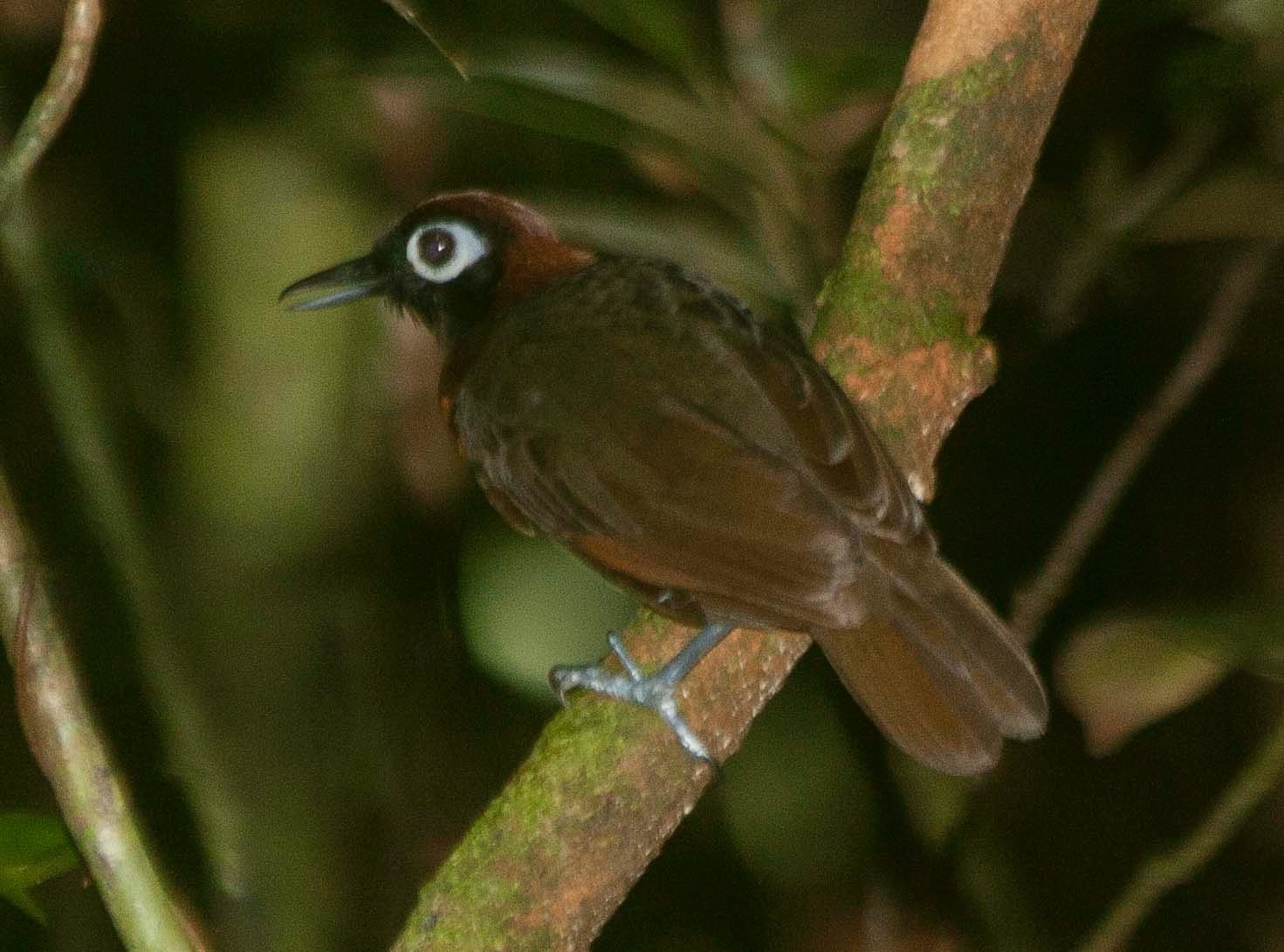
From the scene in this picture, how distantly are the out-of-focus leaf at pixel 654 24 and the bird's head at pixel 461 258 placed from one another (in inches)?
15.8

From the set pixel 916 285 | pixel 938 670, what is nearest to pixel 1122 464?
pixel 916 285

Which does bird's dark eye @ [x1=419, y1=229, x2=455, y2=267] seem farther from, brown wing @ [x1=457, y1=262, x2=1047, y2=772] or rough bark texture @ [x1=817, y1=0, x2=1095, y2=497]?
rough bark texture @ [x1=817, y1=0, x2=1095, y2=497]

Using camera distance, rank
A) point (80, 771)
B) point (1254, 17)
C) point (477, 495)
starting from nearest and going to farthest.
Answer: point (80, 771) < point (1254, 17) < point (477, 495)

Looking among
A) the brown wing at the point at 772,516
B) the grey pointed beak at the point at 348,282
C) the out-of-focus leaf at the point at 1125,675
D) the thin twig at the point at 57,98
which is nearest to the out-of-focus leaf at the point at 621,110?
the grey pointed beak at the point at 348,282

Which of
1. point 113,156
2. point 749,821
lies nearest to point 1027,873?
point 749,821

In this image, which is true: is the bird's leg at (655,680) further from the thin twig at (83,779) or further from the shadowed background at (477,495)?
the thin twig at (83,779)

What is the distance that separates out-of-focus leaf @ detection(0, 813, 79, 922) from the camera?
82.4 inches

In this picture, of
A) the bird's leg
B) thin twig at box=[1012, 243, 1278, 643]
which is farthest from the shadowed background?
the bird's leg

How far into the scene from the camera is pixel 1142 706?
267 centimetres

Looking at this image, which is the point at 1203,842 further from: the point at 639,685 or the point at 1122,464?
the point at 639,685

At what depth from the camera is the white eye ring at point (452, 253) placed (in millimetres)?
3334

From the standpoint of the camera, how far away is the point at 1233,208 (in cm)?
368

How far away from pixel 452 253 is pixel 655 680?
Answer: 120 centimetres

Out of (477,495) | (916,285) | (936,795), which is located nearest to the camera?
(916,285)
